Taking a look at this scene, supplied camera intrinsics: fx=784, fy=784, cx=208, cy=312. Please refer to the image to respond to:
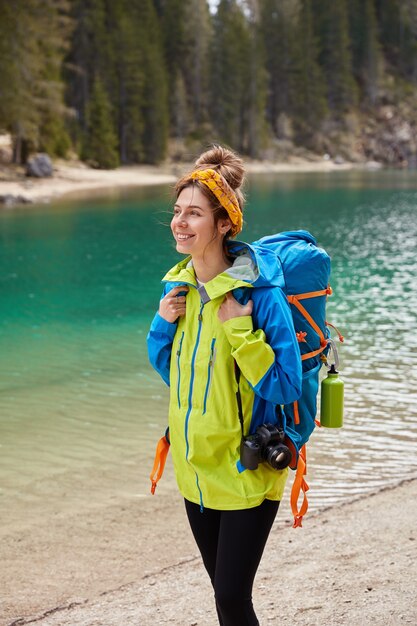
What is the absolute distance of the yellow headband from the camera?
109 inches

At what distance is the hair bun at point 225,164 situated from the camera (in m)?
2.87

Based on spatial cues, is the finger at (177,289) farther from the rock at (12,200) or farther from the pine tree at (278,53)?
the pine tree at (278,53)

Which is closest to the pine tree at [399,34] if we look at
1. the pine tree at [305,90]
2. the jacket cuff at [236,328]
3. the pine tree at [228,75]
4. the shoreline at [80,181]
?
the pine tree at [305,90]

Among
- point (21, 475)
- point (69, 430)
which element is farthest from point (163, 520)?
point (69, 430)

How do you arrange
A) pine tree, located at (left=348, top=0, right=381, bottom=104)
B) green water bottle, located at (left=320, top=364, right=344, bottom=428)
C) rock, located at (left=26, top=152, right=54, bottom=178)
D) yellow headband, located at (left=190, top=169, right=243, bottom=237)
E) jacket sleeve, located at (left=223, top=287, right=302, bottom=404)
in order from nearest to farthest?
jacket sleeve, located at (left=223, top=287, right=302, bottom=404)
yellow headband, located at (left=190, top=169, right=243, bottom=237)
green water bottle, located at (left=320, top=364, right=344, bottom=428)
rock, located at (left=26, top=152, right=54, bottom=178)
pine tree, located at (left=348, top=0, right=381, bottom=104)

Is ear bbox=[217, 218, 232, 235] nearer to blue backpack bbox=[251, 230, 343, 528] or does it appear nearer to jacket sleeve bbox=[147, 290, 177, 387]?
blue backpack bbox=[251, 230, 343, 528]

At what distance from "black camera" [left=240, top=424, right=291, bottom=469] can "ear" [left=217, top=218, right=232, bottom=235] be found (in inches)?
28.6

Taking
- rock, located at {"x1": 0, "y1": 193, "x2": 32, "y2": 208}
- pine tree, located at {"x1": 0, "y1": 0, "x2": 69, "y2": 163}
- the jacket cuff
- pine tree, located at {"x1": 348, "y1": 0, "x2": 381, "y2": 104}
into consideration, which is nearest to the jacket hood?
the jacket cuff

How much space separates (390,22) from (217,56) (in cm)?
5120

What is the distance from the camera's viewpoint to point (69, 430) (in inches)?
319

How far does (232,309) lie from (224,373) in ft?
0.75

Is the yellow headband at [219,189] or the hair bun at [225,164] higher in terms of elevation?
the hair bun at [225,164]

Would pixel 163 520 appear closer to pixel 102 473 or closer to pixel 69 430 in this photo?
pixel 102 473

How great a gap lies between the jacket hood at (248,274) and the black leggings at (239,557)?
76 centimetres
